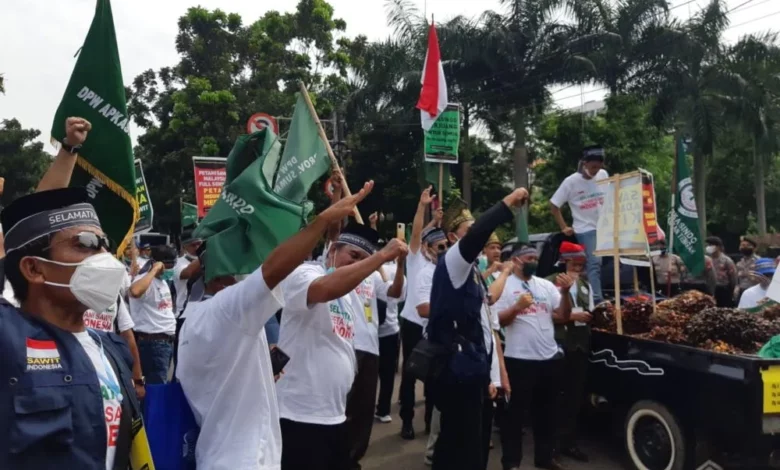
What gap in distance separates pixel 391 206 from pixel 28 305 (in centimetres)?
2627

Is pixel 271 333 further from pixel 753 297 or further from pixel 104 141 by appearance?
pixel 753 297

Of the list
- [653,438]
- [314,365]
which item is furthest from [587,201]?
[314,365]

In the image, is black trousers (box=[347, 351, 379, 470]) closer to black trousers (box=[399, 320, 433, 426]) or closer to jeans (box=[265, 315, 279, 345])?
jeans (box=[265, 315, 279, 345])

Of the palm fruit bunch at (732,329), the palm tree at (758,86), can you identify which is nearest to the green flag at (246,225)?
the palm fruit bunch at (732,329)

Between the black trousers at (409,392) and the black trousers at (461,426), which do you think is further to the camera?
the black trousers at (409,392)

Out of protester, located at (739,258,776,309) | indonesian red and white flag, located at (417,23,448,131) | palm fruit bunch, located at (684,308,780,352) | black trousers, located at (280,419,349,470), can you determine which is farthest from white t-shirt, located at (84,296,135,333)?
protester, located at (739,258,776,309)

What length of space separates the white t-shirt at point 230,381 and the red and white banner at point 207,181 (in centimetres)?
696

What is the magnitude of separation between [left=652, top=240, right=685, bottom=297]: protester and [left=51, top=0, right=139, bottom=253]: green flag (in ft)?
23.1

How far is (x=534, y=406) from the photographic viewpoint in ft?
20.8

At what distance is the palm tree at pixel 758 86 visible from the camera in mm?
22062

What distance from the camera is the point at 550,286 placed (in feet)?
21.1

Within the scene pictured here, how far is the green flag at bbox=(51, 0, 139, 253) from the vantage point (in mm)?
3336

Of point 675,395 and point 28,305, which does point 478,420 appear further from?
point 28,305

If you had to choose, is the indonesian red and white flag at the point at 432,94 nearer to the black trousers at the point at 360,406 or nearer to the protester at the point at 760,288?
the protester at the point at 760,288
